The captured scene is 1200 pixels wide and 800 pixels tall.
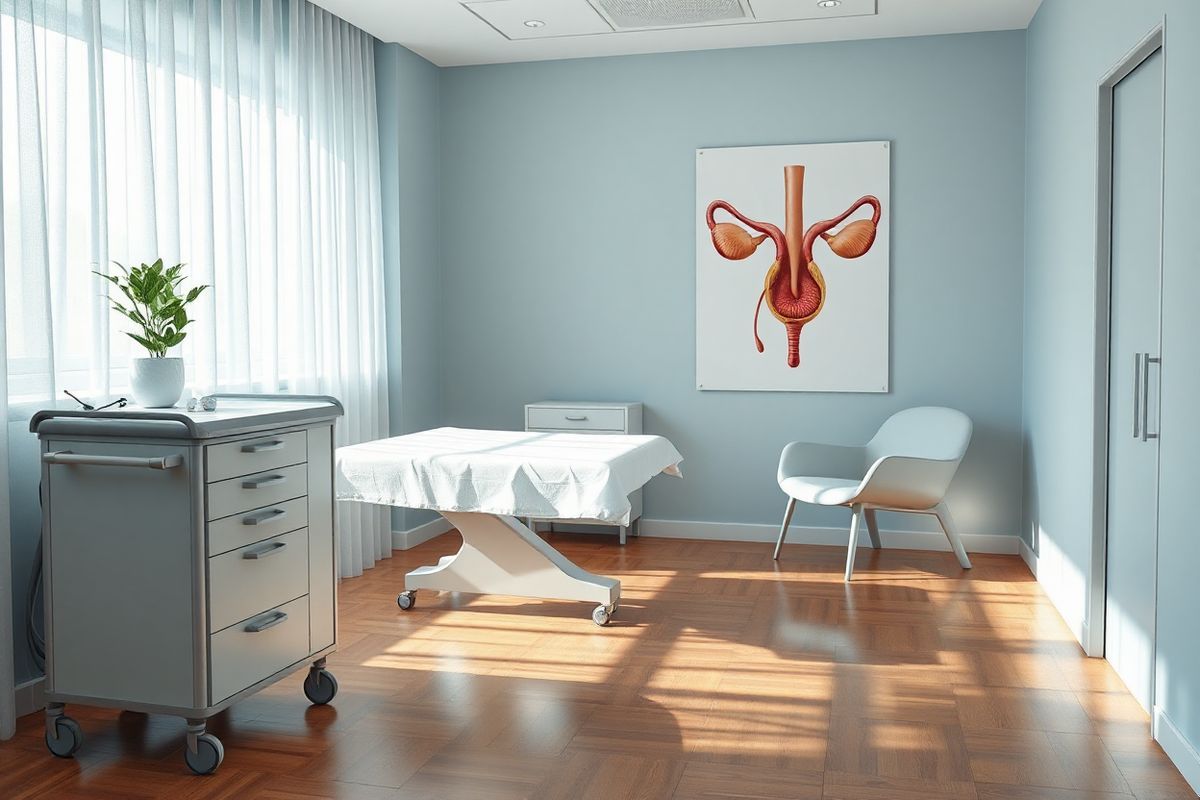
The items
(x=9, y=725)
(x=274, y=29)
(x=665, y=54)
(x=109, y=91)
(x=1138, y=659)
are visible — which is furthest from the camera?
(x=665, y=54)

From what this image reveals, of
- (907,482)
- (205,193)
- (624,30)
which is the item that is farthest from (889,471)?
(205,193)

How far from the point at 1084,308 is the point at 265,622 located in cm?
306

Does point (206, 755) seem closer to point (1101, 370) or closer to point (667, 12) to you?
point (1101, 370)

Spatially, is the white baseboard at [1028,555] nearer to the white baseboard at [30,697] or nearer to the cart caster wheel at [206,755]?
the cart caster wheel at [206,755]

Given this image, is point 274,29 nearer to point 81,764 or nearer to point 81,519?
point 81,519

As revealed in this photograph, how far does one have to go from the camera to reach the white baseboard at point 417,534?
5.72m

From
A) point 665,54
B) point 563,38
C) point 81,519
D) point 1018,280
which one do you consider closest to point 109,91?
point 81,519

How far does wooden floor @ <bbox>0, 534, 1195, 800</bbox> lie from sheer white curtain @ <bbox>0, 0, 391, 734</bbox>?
0.88 meters

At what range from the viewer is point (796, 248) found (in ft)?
18.5

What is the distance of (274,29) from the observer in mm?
4625

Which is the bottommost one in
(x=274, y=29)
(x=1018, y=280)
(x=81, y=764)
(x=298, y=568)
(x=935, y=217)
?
(x=81, y=764)

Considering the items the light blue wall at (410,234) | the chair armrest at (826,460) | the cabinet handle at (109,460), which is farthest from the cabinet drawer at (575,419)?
the cabinet handle at (109,460)

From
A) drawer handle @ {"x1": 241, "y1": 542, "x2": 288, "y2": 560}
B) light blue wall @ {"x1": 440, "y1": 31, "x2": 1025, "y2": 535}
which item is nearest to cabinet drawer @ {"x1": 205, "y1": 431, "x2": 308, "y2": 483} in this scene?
drawer handle @ {"x1": 241, "y1": 542, "x2": 288, "y2": 560}

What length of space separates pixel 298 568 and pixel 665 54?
150 inches
